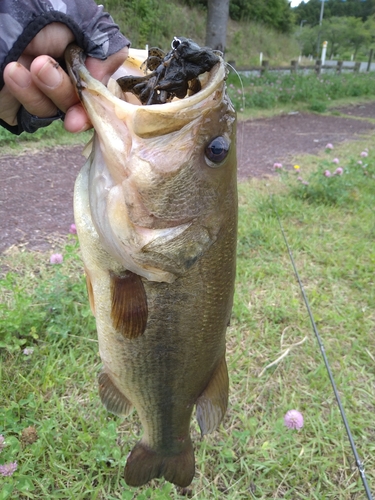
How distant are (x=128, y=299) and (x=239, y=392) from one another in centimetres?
146

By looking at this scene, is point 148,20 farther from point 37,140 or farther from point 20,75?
point 20,75

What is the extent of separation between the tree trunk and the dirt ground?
2199 mm

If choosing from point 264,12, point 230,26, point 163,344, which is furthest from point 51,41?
point 264,12

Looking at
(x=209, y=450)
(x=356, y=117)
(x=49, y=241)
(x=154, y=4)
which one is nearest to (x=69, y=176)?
(x=49, y=241)

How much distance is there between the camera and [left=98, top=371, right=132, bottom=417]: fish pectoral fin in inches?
62.1

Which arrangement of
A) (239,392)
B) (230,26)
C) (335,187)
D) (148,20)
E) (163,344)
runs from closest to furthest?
(163,344), (239,392), (335,187), (148,20), (230,26)

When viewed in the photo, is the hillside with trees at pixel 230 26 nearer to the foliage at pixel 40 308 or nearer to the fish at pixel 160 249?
the foliage at pixel 40 308

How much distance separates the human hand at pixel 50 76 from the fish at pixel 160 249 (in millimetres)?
49

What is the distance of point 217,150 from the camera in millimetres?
1191

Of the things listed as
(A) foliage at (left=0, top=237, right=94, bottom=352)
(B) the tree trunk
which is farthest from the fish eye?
(B) the tree trunk

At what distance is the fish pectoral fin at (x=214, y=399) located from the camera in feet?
5.05

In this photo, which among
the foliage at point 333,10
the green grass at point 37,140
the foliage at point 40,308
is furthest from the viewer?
the foliage at point 333,10

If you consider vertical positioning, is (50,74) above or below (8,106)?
above

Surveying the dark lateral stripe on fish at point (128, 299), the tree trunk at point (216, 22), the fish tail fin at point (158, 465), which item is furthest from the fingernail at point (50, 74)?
the tree trunk at point (216, 22)
